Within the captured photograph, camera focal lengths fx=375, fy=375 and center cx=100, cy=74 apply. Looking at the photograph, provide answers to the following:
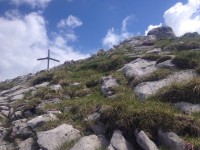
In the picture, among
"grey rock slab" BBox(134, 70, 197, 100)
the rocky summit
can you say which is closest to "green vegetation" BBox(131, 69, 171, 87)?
the rocky summit

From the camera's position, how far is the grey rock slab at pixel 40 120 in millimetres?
20656

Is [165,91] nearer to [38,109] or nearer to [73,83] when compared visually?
[38,109]

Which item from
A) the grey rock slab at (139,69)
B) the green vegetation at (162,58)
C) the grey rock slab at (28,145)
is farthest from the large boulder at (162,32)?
the grey rock slab at (28,145)

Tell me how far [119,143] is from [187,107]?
15.1 ft

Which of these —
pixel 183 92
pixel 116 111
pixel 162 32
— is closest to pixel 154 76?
pixel 183 92

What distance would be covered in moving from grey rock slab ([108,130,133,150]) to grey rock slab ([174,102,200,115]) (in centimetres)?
383

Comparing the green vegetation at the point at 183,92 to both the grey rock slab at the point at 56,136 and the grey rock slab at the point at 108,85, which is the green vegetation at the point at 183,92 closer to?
the grey rock slab at the point at 108,85

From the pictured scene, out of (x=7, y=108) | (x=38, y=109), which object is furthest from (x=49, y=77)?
(x=38, y=109)

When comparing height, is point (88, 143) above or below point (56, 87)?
below

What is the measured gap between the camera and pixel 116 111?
18219mm

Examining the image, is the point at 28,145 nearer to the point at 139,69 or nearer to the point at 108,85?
the point at 108,85

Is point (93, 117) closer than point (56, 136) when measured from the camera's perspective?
No

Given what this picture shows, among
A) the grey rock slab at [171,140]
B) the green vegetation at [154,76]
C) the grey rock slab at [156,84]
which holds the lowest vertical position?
the grey rock slab at [171,140]

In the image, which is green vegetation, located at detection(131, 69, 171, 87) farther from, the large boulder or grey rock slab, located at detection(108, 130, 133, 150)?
the large boulder
